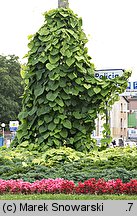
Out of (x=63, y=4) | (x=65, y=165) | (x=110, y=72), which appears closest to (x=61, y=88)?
(x=63, y=4)

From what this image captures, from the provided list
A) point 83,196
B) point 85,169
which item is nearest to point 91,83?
point 85,169

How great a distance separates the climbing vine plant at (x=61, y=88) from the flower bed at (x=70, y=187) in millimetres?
2669

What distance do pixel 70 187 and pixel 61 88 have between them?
3091mm

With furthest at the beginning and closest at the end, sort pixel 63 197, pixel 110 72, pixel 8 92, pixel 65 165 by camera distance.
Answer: pixel 8 92 → pixel 110 72 → pixel 65 165 → pixel 63 197

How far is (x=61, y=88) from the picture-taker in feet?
26.4

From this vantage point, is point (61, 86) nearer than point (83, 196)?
No

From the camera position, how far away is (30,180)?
5.72 metres

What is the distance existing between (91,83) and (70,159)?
1636 mm

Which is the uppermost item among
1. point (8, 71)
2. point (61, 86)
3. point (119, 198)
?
point (8, 71)

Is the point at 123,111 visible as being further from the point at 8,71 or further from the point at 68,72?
the point at 68,72

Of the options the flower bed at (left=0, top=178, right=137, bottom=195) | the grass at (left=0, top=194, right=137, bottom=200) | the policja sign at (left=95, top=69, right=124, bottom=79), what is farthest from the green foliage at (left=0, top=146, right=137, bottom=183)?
the policja sign at (left=95, top=69, right=124, bottom=79)

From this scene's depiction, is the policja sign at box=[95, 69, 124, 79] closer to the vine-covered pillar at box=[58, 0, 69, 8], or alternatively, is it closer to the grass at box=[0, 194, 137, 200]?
the vine-covered pillar at box=[58, 0, 69, 8]

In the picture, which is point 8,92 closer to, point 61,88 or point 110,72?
point 110,72

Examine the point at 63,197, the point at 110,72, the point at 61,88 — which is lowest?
the point at 63,197
